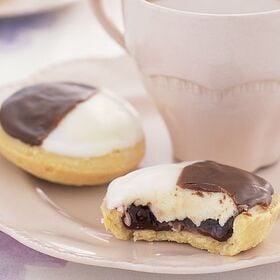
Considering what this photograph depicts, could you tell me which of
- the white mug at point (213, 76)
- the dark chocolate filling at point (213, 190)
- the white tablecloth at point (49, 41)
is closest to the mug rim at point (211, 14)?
the white mug at point (213, 76)

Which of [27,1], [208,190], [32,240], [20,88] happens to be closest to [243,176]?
[208,190]

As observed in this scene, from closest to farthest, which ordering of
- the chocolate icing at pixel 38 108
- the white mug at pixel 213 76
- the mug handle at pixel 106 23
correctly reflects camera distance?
the white mug at pixel 213 76 → the chocolate icing at pixel 38 108 → the mug handle at pixel 106 23

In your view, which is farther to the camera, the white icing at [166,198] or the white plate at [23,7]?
the white plate at [23,7]

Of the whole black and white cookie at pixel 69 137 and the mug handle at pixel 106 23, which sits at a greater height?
the mug handle at pixel 106 23

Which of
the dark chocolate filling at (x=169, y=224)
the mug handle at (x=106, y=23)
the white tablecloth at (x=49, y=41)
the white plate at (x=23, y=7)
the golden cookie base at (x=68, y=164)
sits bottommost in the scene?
the white tablecloth at (x=49, y=41)

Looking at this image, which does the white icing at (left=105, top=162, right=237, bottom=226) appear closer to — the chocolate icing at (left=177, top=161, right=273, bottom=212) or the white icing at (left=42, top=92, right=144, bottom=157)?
the chocolate icing at (left=177, top=161, right=273, bottom=212)

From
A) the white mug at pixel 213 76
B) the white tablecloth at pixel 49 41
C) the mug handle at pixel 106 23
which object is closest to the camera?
the white mug at pixel 213 76

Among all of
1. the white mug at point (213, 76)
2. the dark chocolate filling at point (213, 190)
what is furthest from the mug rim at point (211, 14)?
the dark chocolate filling at point (213, 190)

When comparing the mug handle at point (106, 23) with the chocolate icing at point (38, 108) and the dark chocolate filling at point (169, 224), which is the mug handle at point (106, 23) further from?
the dark chocolate filling at point (169, 224)

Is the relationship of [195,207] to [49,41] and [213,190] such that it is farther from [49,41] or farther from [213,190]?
[49,41]

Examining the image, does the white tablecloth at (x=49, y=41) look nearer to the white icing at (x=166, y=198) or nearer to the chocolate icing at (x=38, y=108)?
the chocolate icing at (x=38, y=108)
